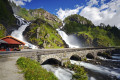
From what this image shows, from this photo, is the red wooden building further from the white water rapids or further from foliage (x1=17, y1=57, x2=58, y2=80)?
the white water rapids

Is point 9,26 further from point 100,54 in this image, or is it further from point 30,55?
point 100,54

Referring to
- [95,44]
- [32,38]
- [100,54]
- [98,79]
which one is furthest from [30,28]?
[95,44]

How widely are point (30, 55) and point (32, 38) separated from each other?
50165 mm

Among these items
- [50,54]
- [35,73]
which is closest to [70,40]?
[50,54]

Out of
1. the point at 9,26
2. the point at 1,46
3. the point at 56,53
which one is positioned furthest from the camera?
the point at 9,26

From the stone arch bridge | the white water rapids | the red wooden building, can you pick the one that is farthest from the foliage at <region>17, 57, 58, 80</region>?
the white water rapids

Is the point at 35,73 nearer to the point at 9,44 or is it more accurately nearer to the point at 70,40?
the point at 9,44

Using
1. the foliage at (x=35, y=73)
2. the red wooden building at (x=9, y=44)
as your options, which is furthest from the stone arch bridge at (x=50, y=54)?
the red wooden building at (x=9, y=44)

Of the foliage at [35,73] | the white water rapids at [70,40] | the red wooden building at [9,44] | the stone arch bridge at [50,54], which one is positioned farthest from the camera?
the white water rapids at [70,40]

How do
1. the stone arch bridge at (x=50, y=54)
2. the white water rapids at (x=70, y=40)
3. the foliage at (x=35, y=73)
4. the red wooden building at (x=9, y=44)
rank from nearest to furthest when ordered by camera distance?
the foliage at (x=35, y=73)
the stone arch bridge at (x=50, y=54)
the red wooden building at (x=9, y=44)
the white water rapids at (x=70, y=40)

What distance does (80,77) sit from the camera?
1459 centimetres

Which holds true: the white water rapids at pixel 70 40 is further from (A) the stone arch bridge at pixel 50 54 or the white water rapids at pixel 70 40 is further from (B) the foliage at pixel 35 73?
(B) the foliage at pixel 35 73

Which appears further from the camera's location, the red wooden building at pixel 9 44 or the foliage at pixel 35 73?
the red wooden building at pixel 9 44

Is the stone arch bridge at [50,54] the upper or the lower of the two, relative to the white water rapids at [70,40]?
lower
